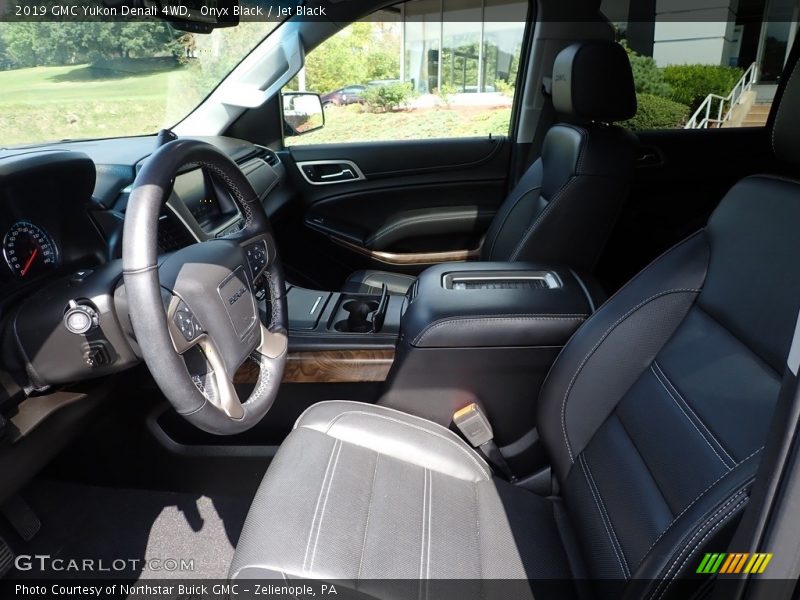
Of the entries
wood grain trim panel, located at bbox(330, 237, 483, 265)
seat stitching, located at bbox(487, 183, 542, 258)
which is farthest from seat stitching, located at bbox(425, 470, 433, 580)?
wood grain trim panel, located at bbox(330, 237, 483, 265)

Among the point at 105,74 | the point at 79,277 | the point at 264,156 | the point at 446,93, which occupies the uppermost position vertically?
the point at 105,74

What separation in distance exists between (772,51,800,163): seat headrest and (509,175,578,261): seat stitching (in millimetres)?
773

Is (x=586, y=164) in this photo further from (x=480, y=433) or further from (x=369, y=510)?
(x=369, y=510)

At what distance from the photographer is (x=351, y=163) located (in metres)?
3.03

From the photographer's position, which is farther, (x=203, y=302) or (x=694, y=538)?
(x=203, y=302)

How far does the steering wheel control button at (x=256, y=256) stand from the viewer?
1306 mm

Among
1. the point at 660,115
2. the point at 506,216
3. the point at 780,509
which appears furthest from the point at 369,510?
the point at 660,115

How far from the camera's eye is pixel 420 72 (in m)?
2.97

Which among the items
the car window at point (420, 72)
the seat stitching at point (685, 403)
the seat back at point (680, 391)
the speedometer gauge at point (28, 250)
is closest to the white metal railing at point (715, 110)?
the car window at point (420, 72)

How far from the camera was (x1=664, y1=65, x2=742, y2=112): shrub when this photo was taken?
2.71 m

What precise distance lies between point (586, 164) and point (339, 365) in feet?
3.08

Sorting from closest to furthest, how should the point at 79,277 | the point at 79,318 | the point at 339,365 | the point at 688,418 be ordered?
the point at 688,418 → the point at 79,318 → the point at 79,277 → the point at 339,365

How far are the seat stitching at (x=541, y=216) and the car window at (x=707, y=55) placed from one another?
2.94 ft

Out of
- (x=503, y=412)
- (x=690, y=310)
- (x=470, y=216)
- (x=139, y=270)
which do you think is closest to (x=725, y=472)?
(x=690, y=310)
